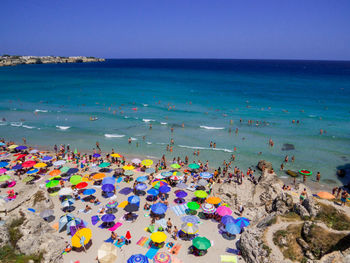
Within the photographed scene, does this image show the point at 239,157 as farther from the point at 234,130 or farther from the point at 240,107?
the point at 240,107

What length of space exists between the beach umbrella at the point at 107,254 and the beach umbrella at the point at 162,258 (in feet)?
8.23

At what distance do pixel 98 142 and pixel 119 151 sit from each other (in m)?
4.74

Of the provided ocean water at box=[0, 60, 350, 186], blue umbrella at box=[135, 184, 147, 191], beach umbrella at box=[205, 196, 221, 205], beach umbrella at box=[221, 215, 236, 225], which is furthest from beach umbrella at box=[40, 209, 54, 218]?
ocean water at box=[0, 60, 350, 186]

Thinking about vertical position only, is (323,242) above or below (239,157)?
above

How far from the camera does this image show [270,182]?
2261 cm

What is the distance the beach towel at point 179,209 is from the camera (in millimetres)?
19967

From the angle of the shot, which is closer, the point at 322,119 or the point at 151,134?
the point at 151,134

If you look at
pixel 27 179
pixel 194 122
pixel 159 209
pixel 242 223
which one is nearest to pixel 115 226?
pixel 159 209

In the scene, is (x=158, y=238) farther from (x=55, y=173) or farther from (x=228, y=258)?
(x=55, y=173)

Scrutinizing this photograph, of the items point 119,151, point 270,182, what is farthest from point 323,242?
point 119,151

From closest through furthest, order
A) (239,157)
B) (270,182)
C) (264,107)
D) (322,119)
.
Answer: (270,182)
(239,157)
(322,119)
(264,107)

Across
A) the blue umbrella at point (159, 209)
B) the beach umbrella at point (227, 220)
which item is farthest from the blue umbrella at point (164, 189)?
the beach umbrella at point (227, 220)

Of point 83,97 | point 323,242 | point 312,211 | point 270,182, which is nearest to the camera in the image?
point 323,242

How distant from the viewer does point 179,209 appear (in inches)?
805
